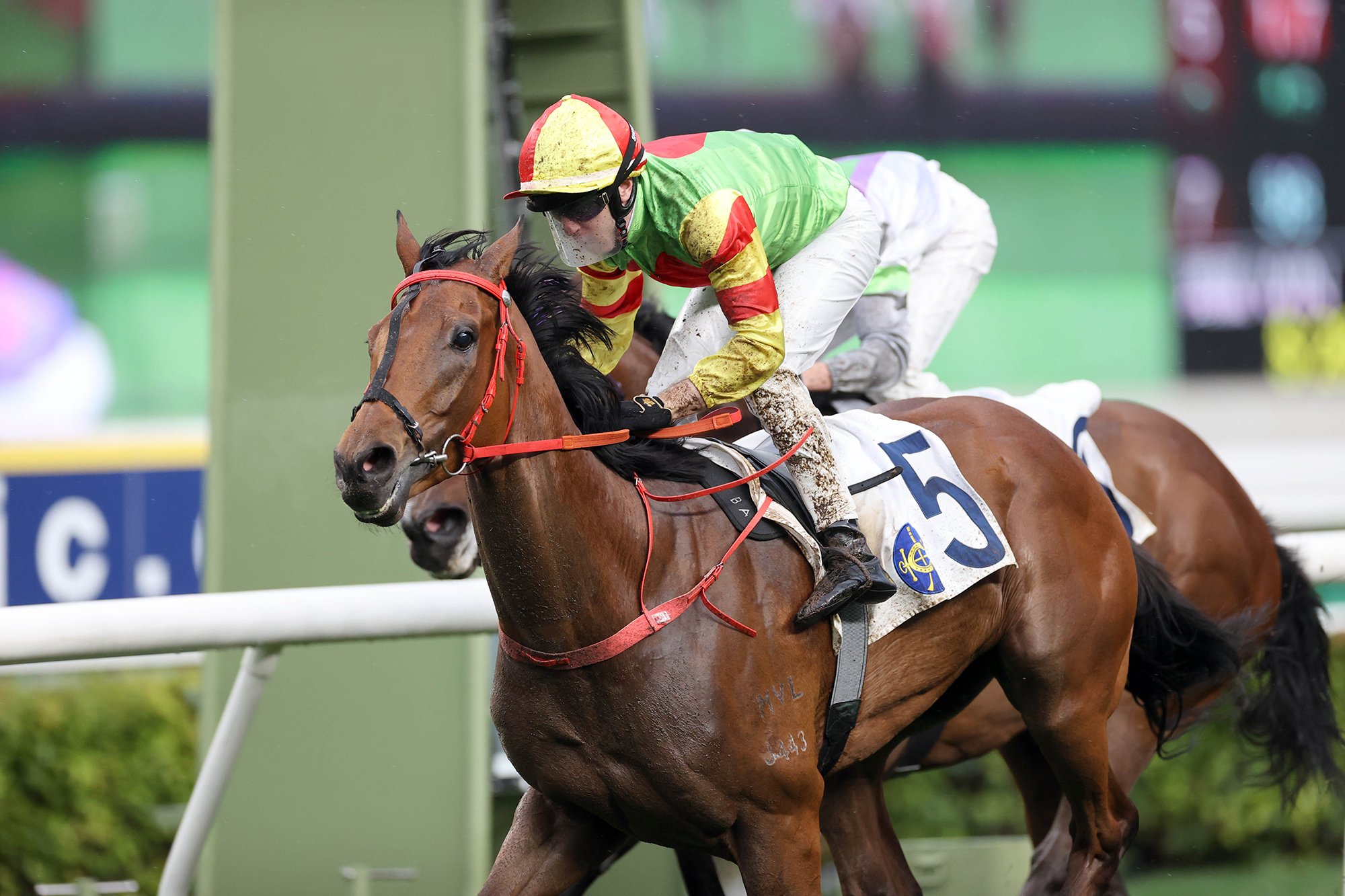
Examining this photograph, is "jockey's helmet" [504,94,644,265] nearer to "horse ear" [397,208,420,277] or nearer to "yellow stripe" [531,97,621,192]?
"yellow stripe" [531,97,621,192]

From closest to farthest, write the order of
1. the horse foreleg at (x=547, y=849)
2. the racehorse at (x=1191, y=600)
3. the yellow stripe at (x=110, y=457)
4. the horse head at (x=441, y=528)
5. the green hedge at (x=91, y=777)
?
1. the horse foreleg at (x=547, y=849)
2. the horse head at (x=441, y=528)
3. the racehorse at (x=1191, y=600)
4. the green hedge at (x=91, y=777)
5. the yellow stripe at (x=110, y=457)

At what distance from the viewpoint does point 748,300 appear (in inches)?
94.2

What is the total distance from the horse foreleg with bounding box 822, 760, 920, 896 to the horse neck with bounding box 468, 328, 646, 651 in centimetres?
83

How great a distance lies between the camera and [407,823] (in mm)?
3762

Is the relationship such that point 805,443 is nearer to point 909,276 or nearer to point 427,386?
point 427,386

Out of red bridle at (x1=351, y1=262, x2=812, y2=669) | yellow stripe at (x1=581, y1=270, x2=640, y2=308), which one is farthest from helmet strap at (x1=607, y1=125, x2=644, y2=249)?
yellow stripe at (x1=581, y1=270, x2=640, y2=308)

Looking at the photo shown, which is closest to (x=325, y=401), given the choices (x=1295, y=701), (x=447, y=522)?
(x=447, y=522)

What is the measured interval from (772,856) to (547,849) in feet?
1.22

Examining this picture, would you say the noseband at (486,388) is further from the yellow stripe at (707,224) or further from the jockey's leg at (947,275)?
the jockey's leg at (947,275)

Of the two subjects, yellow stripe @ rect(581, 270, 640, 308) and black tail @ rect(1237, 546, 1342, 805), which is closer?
yellow stripe @ rect(581, 270, 640, 308)

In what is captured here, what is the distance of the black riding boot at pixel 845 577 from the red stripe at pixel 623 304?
1.82 feet

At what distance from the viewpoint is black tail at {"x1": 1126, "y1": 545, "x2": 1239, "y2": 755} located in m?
3.16

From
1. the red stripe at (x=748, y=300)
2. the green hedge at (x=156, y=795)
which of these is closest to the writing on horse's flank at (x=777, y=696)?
the red stripe at (x=748, y=300)

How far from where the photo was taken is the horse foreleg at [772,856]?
2.35 m
